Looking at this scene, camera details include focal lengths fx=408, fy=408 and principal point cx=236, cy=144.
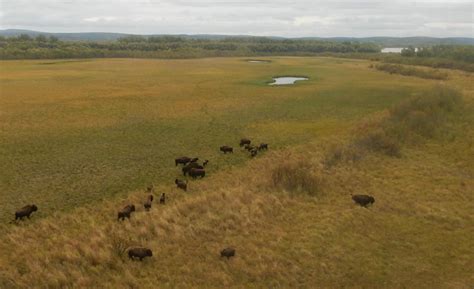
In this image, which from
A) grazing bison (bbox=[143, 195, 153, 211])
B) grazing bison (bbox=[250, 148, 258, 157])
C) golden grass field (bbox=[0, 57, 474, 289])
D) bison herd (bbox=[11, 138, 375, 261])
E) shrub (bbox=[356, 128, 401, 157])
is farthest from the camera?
shrub (bbox=[356, 128, 401, 157])

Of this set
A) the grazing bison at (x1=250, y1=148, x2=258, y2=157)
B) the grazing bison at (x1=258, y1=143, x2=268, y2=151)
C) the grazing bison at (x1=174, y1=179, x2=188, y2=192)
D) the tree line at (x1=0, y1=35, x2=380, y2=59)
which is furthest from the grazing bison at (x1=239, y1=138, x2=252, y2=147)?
the tree line at (x1=0, y1=35, x2=380, y2=59)

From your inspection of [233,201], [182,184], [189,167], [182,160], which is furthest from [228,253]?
[182,160]

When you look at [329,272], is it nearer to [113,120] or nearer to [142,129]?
[142,129]

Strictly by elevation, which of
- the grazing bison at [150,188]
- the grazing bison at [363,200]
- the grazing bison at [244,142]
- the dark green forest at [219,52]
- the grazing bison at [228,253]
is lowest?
the grazing bison at [228,253]

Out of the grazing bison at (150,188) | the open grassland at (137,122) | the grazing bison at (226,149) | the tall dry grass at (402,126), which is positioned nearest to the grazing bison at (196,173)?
the open grassland at (137,122)

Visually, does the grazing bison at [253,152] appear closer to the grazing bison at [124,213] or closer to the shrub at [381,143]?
the shrub at [381,143]

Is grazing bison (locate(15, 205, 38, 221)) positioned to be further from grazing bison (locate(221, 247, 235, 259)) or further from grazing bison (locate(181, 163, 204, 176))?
grazing bison (locate(221, 247, 235, 259))
